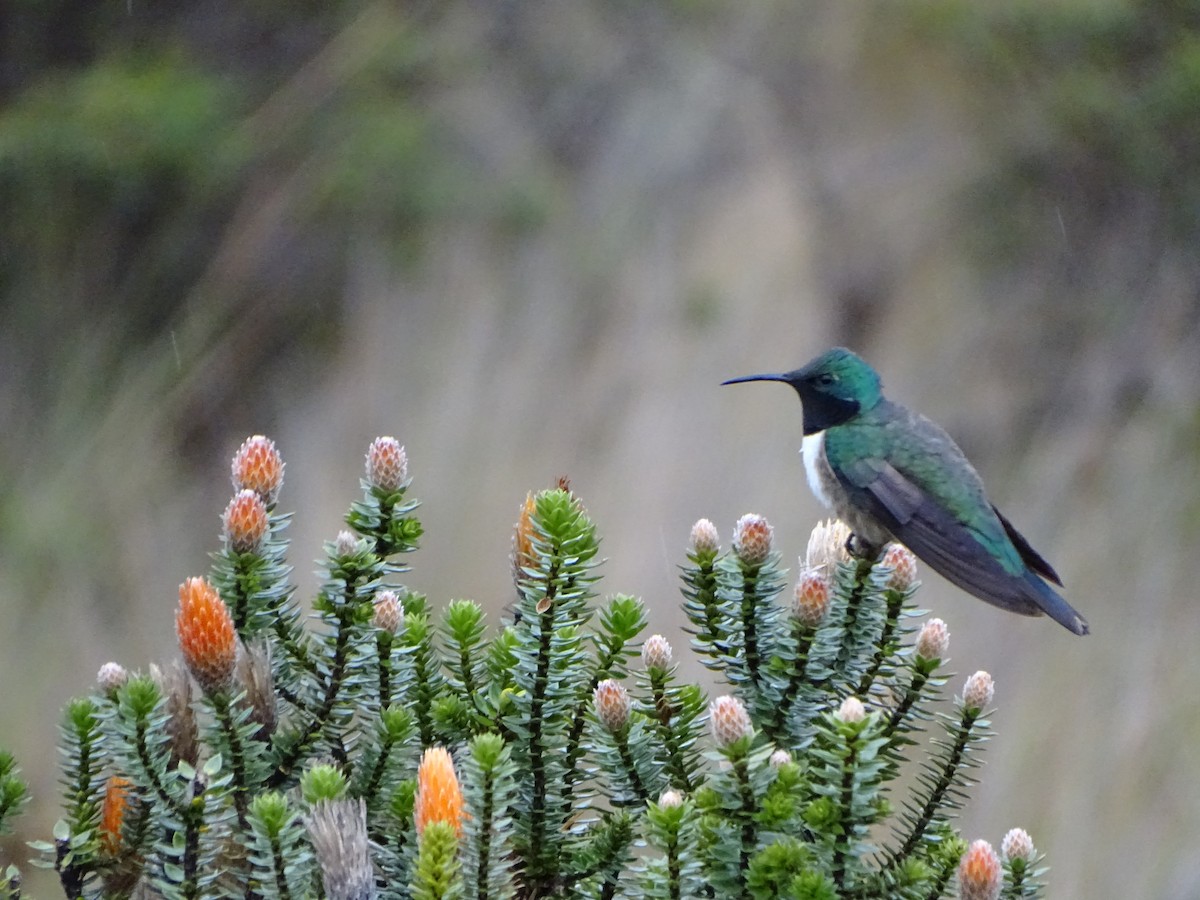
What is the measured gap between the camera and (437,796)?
3.34 feet

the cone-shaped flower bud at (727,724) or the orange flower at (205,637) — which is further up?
the orange flower at (205,637)

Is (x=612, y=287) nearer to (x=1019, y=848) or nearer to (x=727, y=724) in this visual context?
(x=1019, y=848)

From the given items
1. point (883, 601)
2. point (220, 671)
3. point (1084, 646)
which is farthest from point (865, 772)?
point (1084, 646)

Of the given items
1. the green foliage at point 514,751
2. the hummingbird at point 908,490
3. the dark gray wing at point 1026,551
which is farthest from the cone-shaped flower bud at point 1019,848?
the dark gray wing at point 1026,551

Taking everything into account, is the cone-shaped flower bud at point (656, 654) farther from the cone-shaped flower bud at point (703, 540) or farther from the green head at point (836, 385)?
the green head at point (836, 385)

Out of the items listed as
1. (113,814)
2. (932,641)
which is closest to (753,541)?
(932,641)

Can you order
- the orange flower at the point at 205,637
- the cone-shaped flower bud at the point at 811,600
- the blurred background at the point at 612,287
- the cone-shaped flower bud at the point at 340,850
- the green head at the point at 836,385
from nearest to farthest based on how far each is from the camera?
the cone-shaped flower bud at the point at 340,850
the orange flower at the point at 205,637
the cone-shaped flower bud at the point at 811,600
the green head at the point at 836,385
the blurred background at the point at 612,287

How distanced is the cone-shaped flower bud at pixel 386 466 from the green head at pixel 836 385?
5.14 ft

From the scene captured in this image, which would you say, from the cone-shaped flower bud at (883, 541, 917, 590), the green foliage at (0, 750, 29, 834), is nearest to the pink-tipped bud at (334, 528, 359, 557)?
the green foliage at (0, 750, 29, 834)

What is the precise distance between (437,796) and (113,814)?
36 cm

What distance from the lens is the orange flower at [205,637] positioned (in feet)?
3.61

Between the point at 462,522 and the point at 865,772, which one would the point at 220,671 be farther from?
the point at 462,522

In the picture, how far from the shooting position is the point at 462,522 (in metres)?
4.34

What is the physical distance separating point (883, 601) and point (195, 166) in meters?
3.75
